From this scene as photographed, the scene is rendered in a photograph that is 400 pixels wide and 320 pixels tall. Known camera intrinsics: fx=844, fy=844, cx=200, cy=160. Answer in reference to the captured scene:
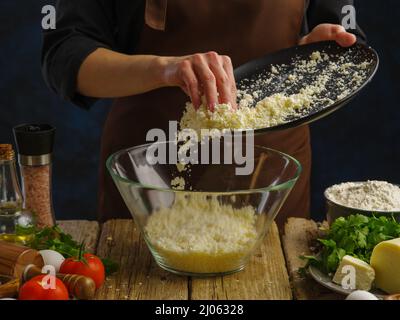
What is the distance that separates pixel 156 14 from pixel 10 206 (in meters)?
0.58

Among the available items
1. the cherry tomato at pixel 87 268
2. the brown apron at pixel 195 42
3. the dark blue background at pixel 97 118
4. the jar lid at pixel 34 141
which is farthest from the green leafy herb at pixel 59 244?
the dark blue background at pixel 97 118

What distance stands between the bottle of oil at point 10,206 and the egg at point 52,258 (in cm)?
13

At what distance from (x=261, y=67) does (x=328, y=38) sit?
183mm

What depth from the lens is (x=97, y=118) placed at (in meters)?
3.22

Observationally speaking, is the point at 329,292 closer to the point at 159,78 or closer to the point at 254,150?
the point at 254,150

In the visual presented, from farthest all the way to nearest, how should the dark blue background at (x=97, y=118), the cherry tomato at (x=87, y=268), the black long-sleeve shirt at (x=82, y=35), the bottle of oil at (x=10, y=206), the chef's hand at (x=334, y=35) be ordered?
the dark blue background at (x=97, y=118)
the black long-sleeve shirt at (x=82, y=35)
the chef's hand at (x=334, y=35)
the bottle of oil at (x=10, y=206)
the cherry tomato at (x=87, y=268)

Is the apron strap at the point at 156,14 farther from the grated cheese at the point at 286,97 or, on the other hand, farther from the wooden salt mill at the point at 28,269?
the wooden salt mill at the point at 28,269

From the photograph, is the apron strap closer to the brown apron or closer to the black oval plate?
the brown apron

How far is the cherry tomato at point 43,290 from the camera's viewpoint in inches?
57.2

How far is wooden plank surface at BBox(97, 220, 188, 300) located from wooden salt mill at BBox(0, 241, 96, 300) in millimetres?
55

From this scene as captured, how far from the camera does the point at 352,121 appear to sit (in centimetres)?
315

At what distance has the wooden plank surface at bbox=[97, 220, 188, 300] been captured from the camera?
5.13 feet

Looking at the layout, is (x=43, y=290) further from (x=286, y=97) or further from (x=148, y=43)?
(x=148, y=43)

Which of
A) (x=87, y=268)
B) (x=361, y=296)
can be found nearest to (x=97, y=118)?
(x=87, y=268)
